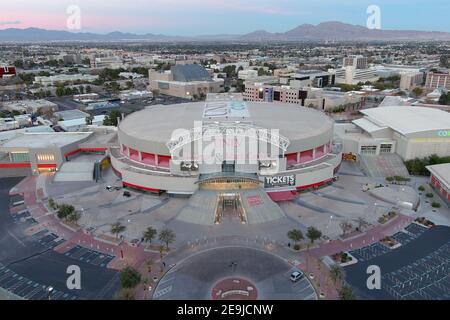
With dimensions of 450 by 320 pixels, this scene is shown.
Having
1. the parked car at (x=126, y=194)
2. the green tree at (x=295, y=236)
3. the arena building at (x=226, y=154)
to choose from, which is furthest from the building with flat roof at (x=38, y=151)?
the green tree at (x=295, y=236)

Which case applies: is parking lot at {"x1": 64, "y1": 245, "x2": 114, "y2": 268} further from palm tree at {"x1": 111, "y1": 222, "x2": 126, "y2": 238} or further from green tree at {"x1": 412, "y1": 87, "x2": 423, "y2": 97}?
green tree at {"x1": 412, "y1": 87, "x2": 423, "y2": 97}

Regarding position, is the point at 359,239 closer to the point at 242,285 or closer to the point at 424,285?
the point at 424,285

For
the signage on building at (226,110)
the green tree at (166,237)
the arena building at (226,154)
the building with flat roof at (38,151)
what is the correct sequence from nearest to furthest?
1. the green tree at (166,237)
2. the arena building at (226,154)
3. the signage on building at (226,110)
4. the building with flat roof at (38,151)

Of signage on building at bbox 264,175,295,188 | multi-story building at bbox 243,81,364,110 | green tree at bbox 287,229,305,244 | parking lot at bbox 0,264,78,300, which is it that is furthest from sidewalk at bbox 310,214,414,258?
multi-story building at bbox 243,81,364,110

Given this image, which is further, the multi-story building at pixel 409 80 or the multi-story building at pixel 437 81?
the multi-story building at pixel 409 80

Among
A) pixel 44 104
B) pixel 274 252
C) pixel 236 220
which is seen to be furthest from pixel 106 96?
pixel 274 252

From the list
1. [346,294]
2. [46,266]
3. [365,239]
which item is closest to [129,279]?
[46,266]

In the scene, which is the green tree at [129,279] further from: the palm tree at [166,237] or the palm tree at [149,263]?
the palm tree at [166,237]
